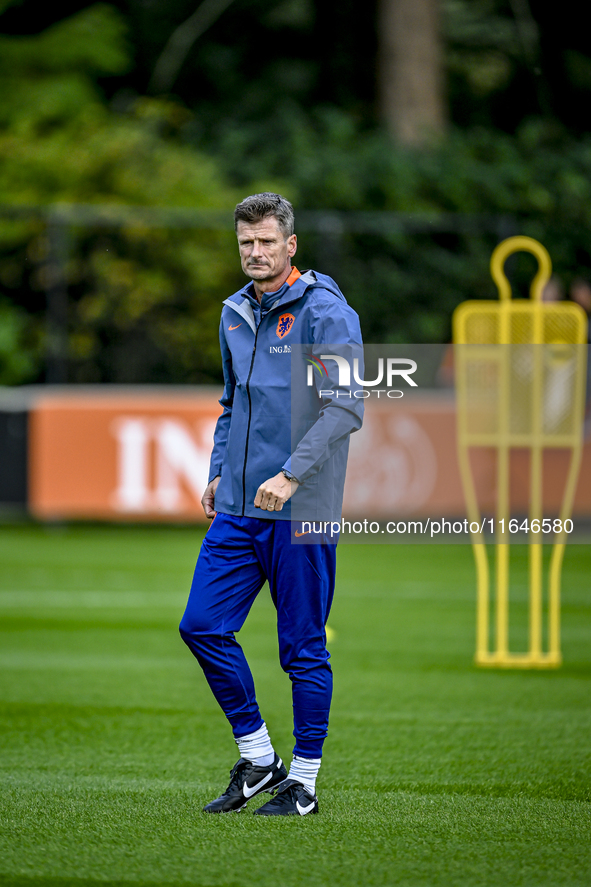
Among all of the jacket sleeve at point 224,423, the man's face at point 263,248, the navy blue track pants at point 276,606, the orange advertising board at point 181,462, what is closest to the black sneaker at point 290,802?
the navy blue track pants at point 276,606

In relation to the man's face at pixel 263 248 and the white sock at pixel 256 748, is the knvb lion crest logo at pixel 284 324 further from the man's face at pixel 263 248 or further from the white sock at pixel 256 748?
the white sock at pixel 256 748

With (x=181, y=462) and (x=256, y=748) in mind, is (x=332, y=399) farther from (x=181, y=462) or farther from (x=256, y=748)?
(x=181, y=462)

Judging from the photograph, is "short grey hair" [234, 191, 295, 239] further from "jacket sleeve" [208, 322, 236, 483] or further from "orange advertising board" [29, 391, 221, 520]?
"orange advertising board" [29, 391, 221, 520]

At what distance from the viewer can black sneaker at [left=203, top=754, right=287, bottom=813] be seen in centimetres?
463

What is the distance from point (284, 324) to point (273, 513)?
65 cm

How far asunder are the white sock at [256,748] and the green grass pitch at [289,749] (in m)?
0.20

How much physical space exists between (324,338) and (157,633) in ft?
16.1

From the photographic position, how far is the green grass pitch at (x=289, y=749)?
4059 millimetres

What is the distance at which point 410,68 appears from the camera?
2077 centimetres

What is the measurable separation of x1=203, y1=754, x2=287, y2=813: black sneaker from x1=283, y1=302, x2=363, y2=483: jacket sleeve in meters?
1.08

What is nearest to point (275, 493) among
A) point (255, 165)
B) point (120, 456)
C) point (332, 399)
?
point (332, 399)

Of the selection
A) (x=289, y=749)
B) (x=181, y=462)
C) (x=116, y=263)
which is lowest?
(x=289, y=749)

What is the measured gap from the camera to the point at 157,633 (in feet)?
29.2

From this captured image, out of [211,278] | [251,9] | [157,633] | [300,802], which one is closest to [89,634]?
[157,633]
